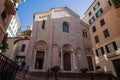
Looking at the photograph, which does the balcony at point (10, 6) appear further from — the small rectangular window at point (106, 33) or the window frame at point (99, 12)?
the window frame at point (99, 12)

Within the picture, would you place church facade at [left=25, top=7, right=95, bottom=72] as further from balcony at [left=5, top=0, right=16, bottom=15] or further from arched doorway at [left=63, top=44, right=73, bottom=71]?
balcony at [left=5, top=0, right=16, bottom=15]

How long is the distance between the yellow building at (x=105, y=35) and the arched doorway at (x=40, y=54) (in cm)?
1152

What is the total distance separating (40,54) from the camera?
18953 mm

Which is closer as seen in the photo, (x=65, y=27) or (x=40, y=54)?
Result: (x=40, y=54)

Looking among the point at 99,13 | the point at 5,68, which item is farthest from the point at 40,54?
the point at 99,13

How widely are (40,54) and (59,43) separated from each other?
4163mm

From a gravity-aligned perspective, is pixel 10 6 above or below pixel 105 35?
below

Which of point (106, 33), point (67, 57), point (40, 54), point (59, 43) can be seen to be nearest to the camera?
point (40, 54)

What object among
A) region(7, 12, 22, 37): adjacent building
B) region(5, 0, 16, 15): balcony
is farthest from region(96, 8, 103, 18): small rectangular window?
region(7, 12, 22, 37): adjacent building

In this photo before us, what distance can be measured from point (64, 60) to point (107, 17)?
41.5 feet

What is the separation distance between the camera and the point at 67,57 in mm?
20000

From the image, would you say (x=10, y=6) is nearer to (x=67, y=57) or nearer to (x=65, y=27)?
(x=67, y=57)

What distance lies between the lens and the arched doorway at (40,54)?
1819 cm

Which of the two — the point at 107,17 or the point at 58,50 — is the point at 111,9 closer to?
the point at 107,17
